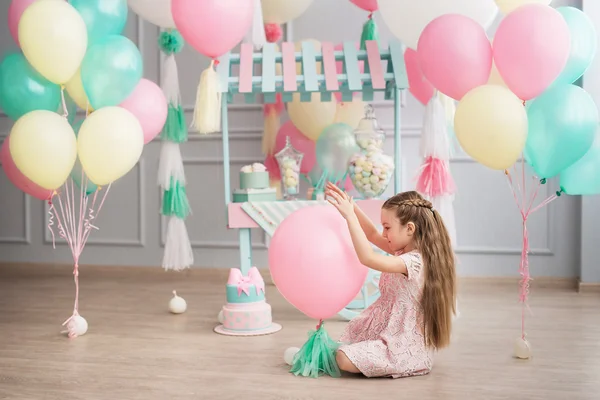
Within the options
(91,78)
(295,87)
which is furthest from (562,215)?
(91,78)

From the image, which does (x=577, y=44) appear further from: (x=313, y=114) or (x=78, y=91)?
(x=78, y=91)

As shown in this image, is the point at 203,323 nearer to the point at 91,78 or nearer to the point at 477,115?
the point at 91,78

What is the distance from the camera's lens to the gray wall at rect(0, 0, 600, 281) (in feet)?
14.0

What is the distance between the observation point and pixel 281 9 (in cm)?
387

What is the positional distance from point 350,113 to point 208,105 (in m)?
1.05

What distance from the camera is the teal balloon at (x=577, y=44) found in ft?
8.47

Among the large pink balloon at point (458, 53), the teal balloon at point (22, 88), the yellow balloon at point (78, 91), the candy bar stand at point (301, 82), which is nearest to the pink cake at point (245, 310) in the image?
the candy bar stand at point (301, 82)

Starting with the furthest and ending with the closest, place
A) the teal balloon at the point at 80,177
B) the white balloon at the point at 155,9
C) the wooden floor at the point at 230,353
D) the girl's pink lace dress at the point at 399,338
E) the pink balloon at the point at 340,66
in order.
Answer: the pink balloon at the point at 340,66, the white balloon at the point at 155,9, the teal balloon at the point at 80,177, the girl's pink lace dress at the point at 399,338, the wooden floor at the point at 230,353

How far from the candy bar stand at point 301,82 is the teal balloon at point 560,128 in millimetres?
862

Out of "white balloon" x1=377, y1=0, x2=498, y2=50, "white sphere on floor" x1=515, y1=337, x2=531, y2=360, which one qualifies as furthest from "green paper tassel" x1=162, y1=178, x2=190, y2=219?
"white sphere on floor" x1=515, y1=337, x2=531, y2=360

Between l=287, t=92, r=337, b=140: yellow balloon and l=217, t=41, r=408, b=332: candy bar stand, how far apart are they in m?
0.27

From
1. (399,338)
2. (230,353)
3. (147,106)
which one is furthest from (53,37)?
(399,338)

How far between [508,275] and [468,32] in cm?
211

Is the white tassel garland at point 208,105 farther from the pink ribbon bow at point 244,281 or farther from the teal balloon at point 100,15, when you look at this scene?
the pink ribbon bow at point 244,281
